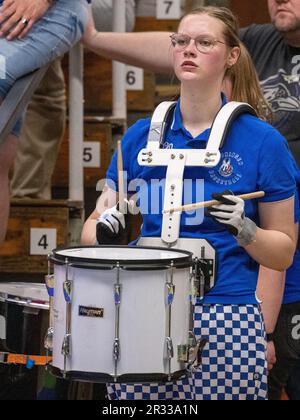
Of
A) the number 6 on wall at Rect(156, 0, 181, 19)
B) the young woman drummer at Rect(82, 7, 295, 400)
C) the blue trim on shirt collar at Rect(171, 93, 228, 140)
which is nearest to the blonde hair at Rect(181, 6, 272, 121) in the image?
the young woman drummer at Rect(82, 7, 295, 400)

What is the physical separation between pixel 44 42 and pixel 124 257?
1.50 metres

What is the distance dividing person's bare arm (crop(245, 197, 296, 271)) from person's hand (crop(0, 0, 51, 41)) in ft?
4.85

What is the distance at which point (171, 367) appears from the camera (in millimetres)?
2340

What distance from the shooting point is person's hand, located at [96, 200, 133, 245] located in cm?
252

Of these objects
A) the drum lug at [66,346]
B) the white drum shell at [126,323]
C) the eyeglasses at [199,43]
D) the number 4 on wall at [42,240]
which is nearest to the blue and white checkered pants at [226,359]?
the white drum shell at [126,323]

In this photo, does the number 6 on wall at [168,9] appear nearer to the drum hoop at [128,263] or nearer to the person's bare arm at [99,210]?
the person's bare arm at [99,210]

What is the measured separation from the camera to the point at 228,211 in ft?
7.53

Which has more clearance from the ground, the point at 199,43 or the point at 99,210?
the point at 199,43

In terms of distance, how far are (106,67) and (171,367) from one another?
3.00 meters

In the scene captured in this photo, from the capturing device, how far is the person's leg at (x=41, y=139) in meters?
4.41

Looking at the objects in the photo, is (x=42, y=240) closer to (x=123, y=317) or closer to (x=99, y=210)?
(x=99, y=210)

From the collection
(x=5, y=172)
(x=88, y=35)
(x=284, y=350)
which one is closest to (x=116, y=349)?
(x=284, y=350)

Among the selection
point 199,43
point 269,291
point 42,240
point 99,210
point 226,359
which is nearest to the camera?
point 226,359

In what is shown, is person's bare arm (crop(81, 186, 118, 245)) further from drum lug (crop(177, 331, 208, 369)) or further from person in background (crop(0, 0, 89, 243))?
person in background (crop(0, 0, 89, 243))
